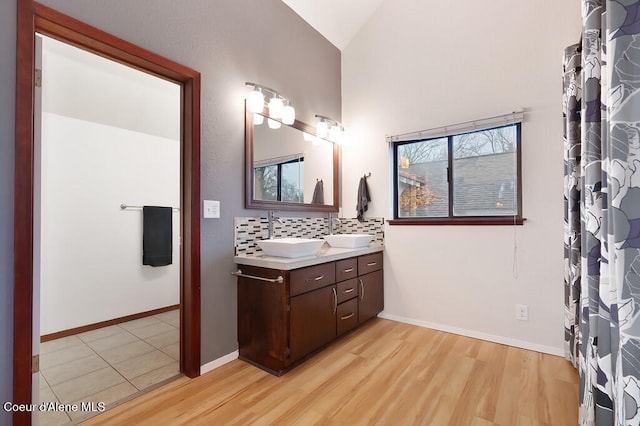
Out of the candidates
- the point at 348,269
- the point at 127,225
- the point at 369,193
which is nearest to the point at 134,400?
the point at 348,269

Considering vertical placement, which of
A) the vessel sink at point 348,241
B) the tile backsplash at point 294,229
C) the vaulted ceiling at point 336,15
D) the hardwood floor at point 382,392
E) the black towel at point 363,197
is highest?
the vaulted ceiling at point 336,15

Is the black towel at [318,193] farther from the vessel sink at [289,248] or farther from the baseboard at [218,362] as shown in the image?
the baseboard at [218,362]

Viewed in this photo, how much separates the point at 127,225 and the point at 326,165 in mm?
2269

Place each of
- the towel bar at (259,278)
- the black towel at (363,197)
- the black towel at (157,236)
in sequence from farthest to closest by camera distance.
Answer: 1. the black towel at (157,236)
2. the black towel at (363,197)
3. the towel bar at (259,278)

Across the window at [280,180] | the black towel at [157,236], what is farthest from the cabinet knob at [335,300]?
the black towel at [157,236]

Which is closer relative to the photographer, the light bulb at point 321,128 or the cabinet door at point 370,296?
the cabinet door at point 370,296

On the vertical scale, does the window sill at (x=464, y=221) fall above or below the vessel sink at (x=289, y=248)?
above

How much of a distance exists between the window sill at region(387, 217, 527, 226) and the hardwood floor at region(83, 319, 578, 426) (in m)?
1.04

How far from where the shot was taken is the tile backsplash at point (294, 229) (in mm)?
2408

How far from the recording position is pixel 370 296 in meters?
3.00

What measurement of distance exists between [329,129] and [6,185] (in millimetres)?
2590

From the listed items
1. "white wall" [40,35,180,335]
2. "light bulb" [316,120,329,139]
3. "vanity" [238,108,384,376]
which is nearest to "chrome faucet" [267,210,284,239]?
"vanity" [238,108,384,376]

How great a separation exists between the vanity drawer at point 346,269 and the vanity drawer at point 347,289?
0.14 feet

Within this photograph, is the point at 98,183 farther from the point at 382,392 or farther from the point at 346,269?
the point at 382,392
